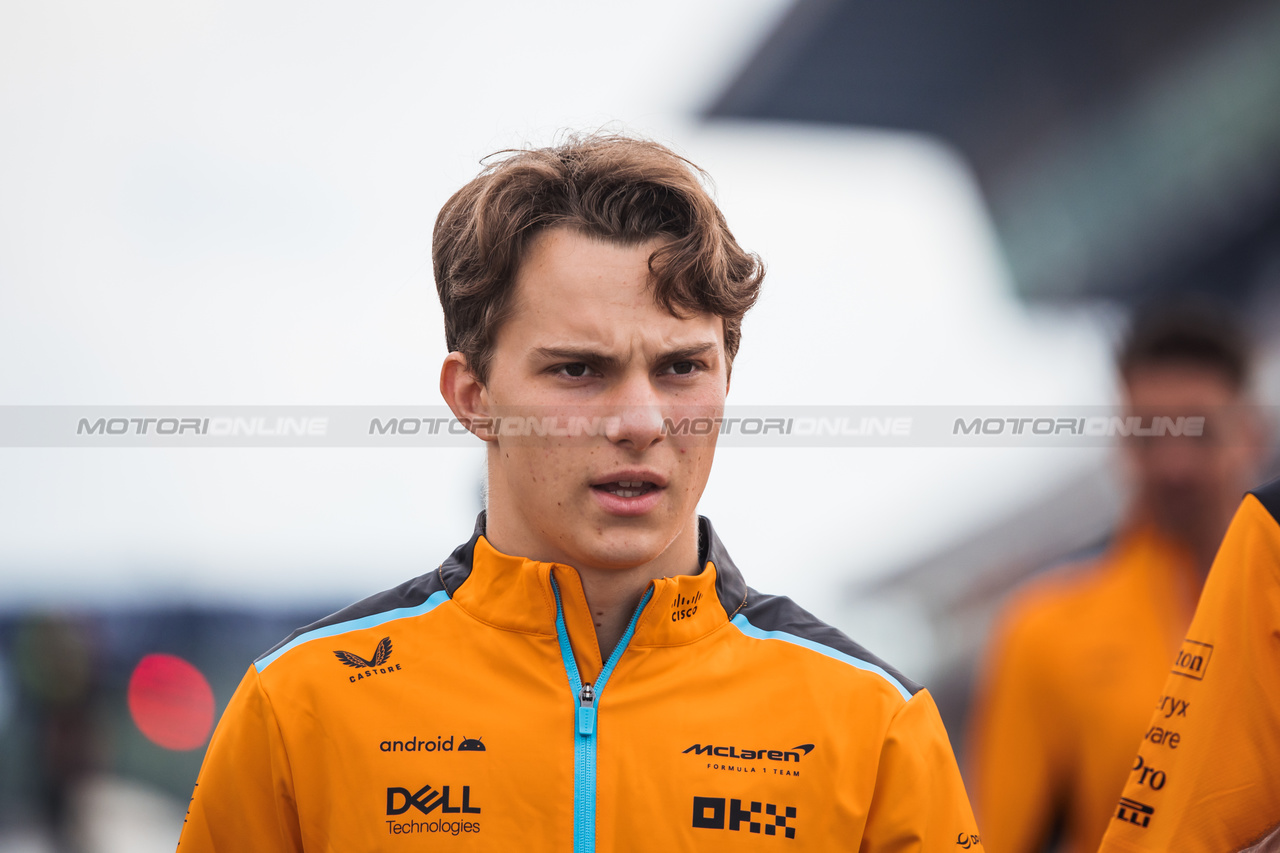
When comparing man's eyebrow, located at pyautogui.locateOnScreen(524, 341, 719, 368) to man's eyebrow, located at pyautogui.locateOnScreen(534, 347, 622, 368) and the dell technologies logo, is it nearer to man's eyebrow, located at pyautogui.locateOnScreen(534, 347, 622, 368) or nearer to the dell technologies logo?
man's eyebrow, located at pyautogui.locateOnScreen(534, 347, 622, 368)

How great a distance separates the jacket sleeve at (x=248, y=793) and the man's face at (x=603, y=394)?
18.3 inches

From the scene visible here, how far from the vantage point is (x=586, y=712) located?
1.24m

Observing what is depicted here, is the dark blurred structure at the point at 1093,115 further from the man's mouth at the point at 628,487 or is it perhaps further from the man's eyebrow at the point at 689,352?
the man's mouth at the point at 628,487

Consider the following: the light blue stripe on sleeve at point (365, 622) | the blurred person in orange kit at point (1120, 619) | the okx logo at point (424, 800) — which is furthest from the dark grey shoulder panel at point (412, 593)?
the blurred person in orange kit at point (1120, 619)

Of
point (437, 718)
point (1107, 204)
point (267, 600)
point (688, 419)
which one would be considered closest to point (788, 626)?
point (688, 419)

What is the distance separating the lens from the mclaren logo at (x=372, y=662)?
1.34m

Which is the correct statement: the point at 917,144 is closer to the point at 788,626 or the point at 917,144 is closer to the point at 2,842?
the point at 788,626

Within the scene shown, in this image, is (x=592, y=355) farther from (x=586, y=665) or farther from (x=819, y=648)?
(x=819, y=648)

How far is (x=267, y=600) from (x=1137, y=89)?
265 centimetres

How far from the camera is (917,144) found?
8.49 ft

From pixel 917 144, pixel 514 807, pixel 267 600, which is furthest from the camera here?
pixel 917 144

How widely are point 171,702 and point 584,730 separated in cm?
161

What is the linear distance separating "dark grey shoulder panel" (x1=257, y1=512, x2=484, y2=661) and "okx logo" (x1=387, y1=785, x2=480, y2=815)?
268 millimetres

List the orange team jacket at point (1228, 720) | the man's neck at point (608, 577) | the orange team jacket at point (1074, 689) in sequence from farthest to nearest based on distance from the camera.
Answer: the orange team jacket at point (1074, 689), the orange team jacket at point (1228, 720), the man's neck at point (608, 577)
